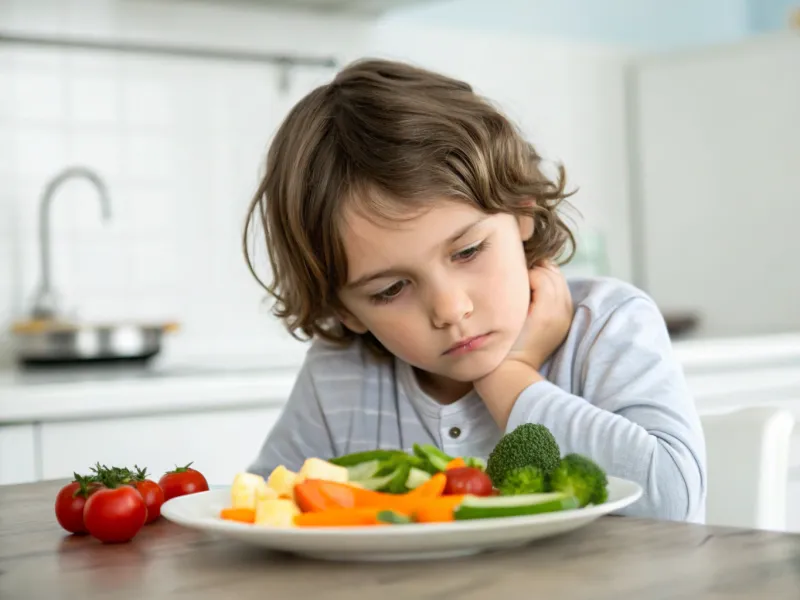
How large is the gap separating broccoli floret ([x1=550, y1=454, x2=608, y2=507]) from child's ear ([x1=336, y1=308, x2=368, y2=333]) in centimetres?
66

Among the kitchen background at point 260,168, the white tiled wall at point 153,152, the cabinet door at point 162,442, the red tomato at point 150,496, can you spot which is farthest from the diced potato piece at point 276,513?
the white tiled wall at point 153,152

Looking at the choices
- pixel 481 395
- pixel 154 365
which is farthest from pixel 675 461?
pixel 154 365

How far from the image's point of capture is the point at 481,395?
1.26 meters

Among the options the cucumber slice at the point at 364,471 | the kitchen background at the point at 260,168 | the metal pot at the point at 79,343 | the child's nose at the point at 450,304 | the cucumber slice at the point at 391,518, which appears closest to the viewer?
the cucumber slice at the point at 391,518

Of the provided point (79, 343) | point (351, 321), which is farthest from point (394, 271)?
point (79, 343)

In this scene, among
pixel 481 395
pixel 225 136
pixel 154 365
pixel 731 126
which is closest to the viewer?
pixel 481 395

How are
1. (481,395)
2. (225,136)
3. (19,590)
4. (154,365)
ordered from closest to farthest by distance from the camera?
(19,590) < (481,395) < (154,365) < (225,136)

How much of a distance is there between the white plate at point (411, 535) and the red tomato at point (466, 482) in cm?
6

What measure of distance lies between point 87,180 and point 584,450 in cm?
190

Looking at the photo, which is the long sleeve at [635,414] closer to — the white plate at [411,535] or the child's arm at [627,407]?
the child's arm at [627,407]

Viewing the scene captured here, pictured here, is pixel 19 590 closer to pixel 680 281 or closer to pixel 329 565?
pixel 329 565

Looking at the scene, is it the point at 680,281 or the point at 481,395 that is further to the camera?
the point at 680,281

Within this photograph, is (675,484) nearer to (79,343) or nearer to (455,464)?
(455,464)

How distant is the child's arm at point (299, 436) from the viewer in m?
1.44
